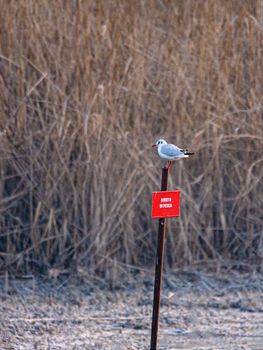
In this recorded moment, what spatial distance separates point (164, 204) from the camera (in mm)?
5055

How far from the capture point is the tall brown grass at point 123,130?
7781 mm

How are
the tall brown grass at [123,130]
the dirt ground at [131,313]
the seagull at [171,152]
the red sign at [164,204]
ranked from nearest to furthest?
the red sign at [164,204], the seagull at [171,152], the dirt ground at [131,313], the tall brown grass at [123,130]

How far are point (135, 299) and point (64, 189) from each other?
45.0 inches

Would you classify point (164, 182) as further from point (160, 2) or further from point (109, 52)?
point (160, 2)

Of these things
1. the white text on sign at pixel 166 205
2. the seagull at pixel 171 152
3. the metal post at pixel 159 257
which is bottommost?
the metal post at pixel 159 257

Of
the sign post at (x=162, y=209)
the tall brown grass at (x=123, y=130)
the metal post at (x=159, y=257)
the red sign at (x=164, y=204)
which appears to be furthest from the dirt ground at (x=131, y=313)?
the red sign at (x=164, y=204)

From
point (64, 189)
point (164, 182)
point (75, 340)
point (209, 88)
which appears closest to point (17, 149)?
point (64, 189)

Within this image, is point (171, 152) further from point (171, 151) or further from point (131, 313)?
point (131, 313)

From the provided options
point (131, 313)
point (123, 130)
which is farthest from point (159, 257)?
point (123, 130)

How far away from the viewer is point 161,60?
27.1 feet

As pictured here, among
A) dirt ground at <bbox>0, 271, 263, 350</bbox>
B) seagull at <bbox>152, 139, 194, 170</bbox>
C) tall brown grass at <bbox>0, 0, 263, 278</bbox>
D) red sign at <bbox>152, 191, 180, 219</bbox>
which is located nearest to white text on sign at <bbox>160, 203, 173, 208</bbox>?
red sign at <bbox>152, 191, 180, 219</bbox>

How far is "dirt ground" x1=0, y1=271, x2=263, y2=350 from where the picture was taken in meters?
6.15

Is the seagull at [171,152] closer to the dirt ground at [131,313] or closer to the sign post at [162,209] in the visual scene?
the sign post at [162,209]

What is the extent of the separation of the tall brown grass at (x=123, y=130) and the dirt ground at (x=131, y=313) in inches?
11.8
